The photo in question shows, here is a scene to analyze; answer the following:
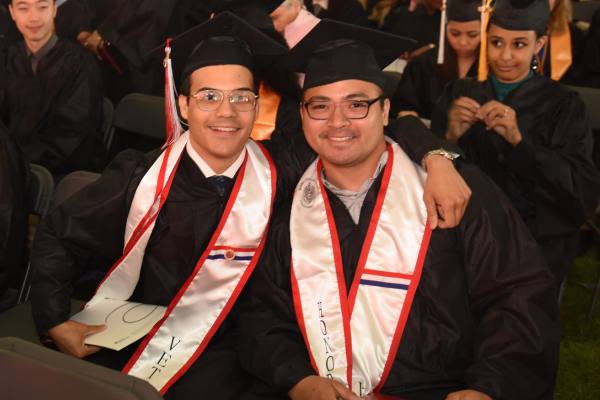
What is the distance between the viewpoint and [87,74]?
450 centimetres

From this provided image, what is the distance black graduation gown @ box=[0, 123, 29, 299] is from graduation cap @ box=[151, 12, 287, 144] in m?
0.63

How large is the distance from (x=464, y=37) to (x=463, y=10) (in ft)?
0.46

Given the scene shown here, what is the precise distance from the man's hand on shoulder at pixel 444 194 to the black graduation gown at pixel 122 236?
0.14 m

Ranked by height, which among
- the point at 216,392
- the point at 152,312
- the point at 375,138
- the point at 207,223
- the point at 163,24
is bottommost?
the point at 216,392

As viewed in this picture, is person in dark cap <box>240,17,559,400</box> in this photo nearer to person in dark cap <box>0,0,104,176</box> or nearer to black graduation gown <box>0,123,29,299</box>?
black graduation gown <box>0,123,29,299</box>

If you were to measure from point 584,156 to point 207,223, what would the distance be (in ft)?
5.32

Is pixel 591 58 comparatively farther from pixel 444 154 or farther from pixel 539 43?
pixel 444 154

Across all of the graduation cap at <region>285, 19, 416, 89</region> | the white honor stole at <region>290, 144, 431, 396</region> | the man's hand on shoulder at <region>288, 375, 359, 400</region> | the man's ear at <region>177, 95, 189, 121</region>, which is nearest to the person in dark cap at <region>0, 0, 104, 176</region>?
the man's ear at <region>177, 95, 189, 121</region>

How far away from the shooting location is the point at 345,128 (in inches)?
87.0

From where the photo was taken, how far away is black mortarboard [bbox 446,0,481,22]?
352 cm

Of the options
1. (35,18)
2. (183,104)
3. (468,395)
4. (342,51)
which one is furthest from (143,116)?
(468,395)

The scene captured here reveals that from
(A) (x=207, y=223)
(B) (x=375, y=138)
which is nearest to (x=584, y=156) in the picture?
(B) (x=375, y=138)

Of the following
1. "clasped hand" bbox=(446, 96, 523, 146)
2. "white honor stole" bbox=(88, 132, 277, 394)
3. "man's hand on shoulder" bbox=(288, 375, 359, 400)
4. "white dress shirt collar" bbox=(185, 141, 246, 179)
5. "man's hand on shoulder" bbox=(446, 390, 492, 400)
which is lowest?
"man's hand on shoulder" bbox=(288, 375, 359, 400)

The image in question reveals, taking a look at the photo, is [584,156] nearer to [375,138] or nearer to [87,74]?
[375,138]
